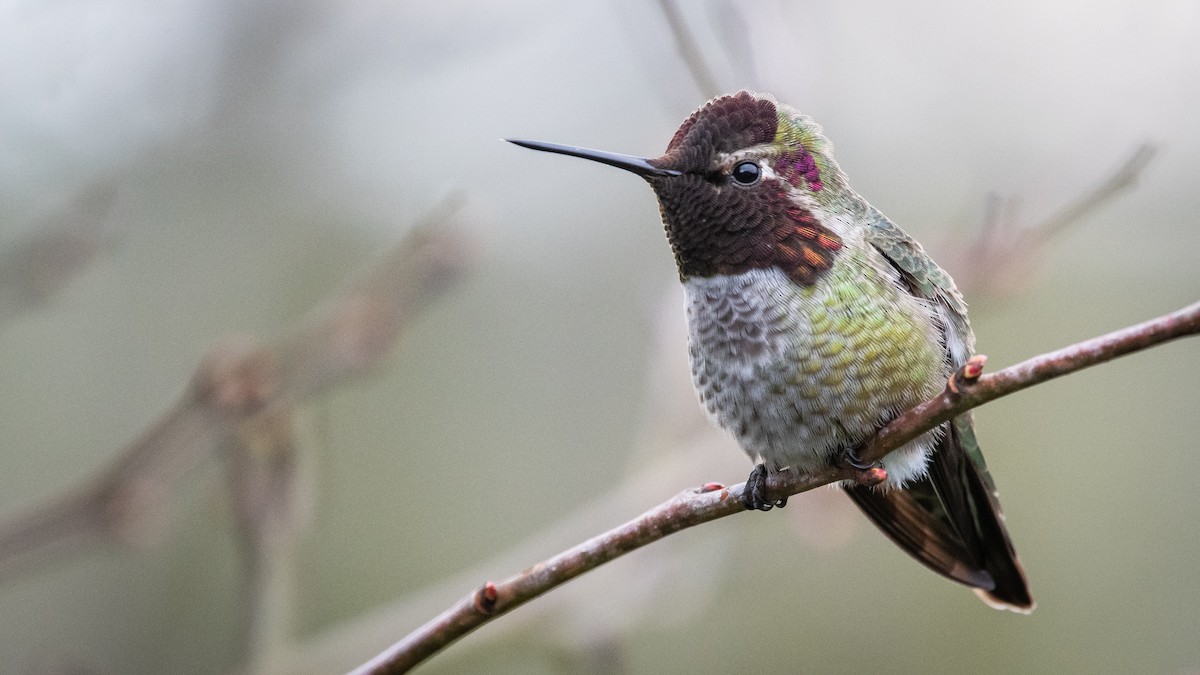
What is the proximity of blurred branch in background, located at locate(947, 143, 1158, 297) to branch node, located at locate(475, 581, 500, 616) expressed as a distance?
5.91 feet

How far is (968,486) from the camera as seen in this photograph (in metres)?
2.85

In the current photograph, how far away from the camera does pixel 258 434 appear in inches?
114

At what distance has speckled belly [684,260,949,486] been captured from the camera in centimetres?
249

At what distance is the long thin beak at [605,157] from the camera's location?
7.07ft

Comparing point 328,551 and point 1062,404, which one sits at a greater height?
point 328,551

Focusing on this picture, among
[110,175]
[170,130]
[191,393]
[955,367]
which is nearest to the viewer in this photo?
[191,393]

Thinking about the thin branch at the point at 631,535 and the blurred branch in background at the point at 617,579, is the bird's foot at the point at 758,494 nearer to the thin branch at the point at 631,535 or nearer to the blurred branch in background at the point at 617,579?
the thin branch at the point at 631,535

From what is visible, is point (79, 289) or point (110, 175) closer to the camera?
point (110, 175)

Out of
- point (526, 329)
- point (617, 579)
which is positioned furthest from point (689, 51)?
point (526, 329)

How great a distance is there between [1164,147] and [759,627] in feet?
21.8

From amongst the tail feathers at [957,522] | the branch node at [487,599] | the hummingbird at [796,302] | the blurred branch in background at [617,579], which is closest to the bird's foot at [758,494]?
the hummingbird at [796,302]

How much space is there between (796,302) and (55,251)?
2.01 meters

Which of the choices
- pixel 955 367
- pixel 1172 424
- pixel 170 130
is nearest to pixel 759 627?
pixel 1172 424

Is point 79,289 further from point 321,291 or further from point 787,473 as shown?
point 787,473
